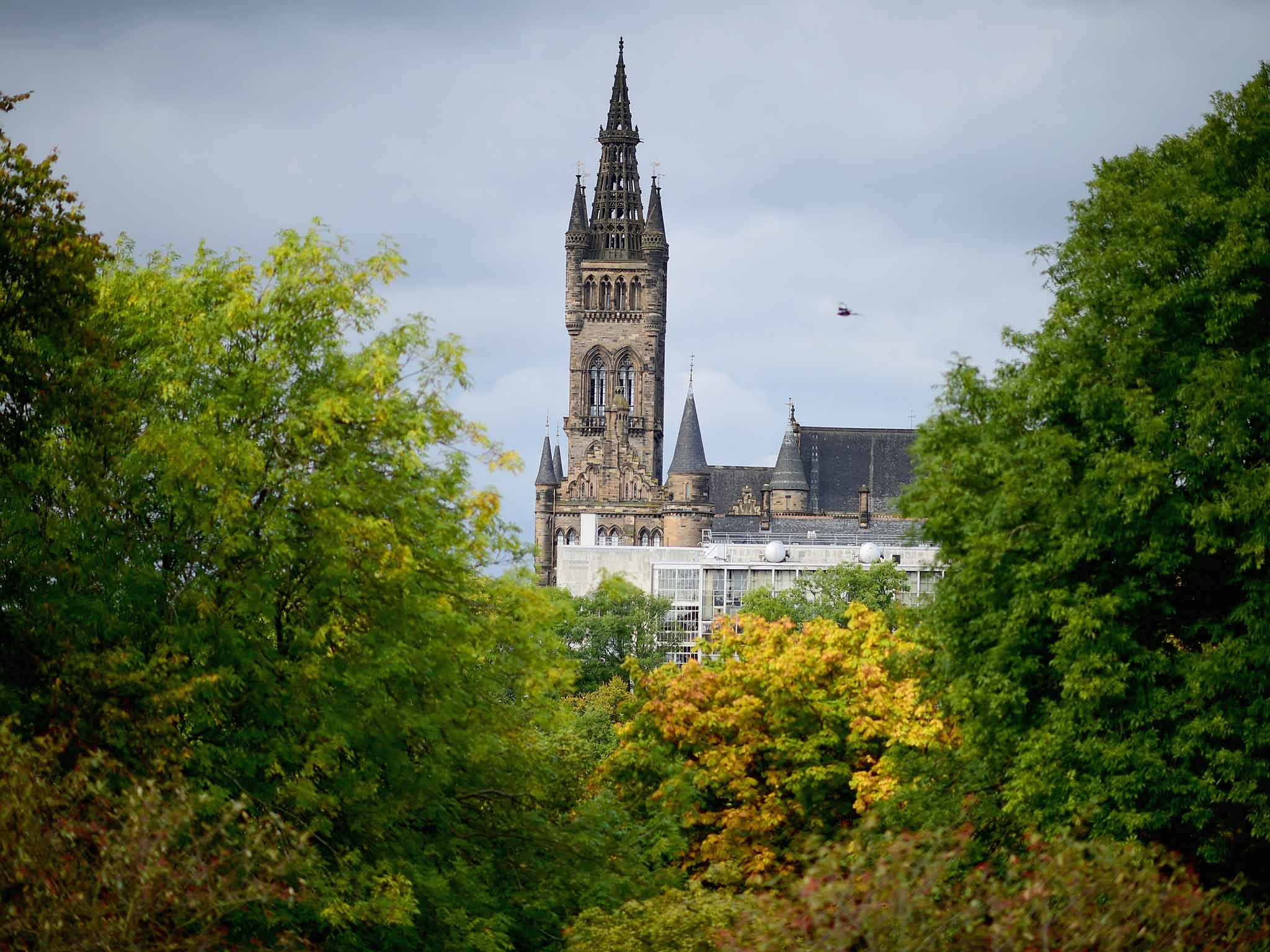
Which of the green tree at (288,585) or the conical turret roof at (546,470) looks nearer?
the green tree at (288,585)

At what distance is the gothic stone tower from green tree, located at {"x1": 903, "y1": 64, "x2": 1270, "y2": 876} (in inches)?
3735

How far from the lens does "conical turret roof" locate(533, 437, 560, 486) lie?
404 feet

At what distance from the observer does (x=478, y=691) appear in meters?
22.7

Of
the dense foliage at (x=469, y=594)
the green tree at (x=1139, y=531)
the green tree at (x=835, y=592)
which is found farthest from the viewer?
the green tree at (x=835, y=592)

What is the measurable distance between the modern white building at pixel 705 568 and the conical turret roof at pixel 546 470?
862 cm

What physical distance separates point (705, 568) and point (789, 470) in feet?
63.3

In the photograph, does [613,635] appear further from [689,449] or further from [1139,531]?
[1139,531]

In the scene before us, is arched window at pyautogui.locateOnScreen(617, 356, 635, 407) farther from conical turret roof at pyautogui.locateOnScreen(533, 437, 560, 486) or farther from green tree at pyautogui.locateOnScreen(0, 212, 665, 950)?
green tree at pyautogui.locateOnScreen(0, 212, 665, 950)

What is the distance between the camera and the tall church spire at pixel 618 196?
128000 mm

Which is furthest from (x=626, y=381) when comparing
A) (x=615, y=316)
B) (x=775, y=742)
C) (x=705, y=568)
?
(x=775, y=742)

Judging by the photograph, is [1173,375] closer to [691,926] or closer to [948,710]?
[948,710]

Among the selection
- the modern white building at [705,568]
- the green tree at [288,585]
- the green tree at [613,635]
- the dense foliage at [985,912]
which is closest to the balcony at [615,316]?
the modern white building at [705,568]

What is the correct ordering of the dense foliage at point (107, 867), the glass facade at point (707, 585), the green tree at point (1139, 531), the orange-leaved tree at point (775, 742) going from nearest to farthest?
the dense foliage at point (107, 867) → the green tree at point (1139, 531) → the orange-leaved tree at point (775, 742) → the glass facade at point (707, 585)

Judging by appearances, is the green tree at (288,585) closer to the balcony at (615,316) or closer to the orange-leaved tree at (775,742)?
the orange-leaved tree at (775,742)
